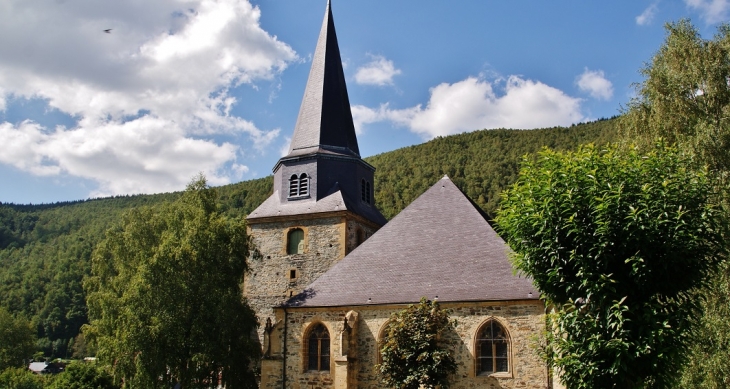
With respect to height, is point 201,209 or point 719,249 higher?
point 201,209

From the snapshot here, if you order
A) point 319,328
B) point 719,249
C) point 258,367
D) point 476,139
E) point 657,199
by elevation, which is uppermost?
point 476,139

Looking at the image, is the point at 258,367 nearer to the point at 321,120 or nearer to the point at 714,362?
the point at 321,120

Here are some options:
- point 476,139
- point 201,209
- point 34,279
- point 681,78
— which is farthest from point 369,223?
point 34,279

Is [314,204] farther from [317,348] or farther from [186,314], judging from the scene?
[317,348]

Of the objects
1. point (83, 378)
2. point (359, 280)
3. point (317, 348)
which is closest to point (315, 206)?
point (359, 280)

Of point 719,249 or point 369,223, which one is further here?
point 369,223

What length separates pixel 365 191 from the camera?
1067 inches

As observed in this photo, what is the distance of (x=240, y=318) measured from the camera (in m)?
20.0

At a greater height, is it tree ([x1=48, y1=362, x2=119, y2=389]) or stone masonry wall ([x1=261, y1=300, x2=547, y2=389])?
stone masonry wall ([x1=261, y1=300, x2=547, y2=389])

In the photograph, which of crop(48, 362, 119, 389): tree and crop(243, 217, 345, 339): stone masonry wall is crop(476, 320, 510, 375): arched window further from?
crop(48, 362, 119, 389): tree

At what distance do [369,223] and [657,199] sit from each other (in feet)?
48.5

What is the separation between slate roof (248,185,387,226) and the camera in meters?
24.2

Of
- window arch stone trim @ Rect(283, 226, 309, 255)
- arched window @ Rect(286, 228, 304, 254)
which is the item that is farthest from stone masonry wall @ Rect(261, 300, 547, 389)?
arched window @ Rect(286, 228, 304, 254)

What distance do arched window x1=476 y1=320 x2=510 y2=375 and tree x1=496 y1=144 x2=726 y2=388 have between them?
127 inches
